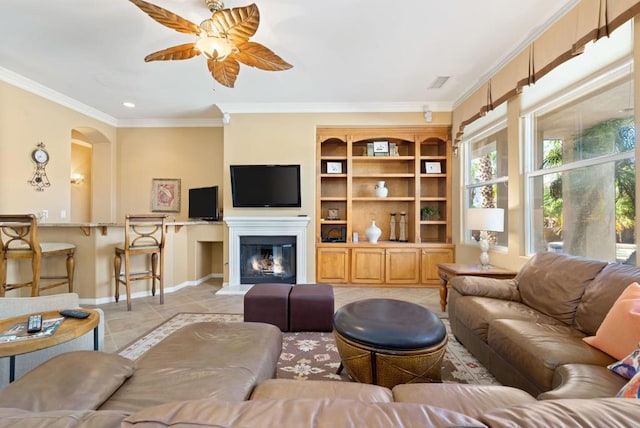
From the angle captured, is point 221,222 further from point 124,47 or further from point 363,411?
point 363,411

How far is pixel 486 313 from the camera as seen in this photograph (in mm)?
1985

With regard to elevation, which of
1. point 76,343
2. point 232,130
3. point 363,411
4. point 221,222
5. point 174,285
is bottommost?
point 174,285

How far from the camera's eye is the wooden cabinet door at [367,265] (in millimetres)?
4289

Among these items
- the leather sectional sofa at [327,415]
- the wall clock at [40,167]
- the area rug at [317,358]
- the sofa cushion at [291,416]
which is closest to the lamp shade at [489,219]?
the area rug at [317,358]

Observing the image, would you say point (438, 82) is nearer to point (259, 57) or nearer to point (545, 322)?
point (259, 57)

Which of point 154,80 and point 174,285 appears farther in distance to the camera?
point 174,285

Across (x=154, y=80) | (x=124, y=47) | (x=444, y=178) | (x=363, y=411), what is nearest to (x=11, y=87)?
(x=154, y=80)

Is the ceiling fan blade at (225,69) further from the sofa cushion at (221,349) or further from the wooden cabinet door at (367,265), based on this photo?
the wooden cabinet door at (367,265)

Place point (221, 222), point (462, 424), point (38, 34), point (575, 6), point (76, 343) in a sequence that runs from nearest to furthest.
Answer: point (462, 424) < point (76, 343) < point (575, 6) < point (38, 34) < point (221, 222)

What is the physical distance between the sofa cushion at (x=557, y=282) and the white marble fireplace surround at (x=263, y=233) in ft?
9.09

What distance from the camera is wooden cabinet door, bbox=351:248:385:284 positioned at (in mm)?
4289

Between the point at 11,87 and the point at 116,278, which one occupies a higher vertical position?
the point at 11,87

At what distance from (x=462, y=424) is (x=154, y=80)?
435 centimetres

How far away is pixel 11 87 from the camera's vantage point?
335 cm
